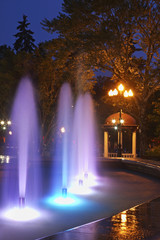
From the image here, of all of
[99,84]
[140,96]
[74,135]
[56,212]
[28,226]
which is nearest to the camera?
[28,226]

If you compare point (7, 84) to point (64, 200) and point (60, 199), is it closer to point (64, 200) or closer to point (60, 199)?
point (60, 199)

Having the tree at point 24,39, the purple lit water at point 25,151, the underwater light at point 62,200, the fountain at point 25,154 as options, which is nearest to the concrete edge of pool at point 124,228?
the underwater light at point 62,200

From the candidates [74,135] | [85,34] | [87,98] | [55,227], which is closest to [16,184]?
[55,227]

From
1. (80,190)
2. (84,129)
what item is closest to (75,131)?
(84,129)

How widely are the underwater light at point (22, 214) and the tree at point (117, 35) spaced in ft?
64.7

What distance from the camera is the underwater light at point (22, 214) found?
991 cm

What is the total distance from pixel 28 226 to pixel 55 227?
650mm

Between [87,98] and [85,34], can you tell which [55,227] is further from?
[87,98]

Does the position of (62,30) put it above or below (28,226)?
above

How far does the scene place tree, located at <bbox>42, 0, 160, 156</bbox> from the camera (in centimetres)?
2895

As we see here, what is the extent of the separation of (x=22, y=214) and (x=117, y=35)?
70.7 ft

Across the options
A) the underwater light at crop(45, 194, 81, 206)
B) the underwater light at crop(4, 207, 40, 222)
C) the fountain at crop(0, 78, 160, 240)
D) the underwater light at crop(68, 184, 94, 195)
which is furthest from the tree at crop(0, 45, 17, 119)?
the underwater light at crop(4, 207, 40, 222)

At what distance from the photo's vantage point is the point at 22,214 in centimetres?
1051

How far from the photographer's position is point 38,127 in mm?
37469
